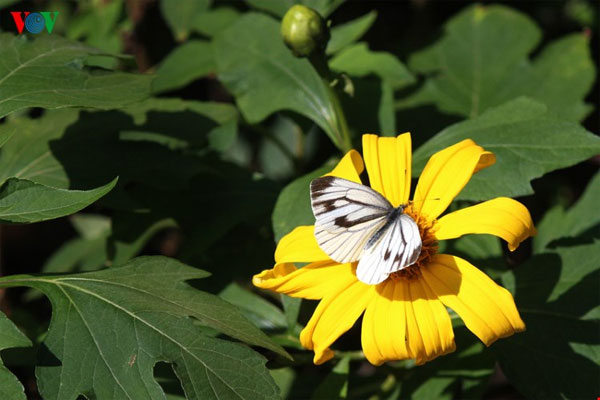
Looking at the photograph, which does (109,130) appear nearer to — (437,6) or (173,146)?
(173,146)

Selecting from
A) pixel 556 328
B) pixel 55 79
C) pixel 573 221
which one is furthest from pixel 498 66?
pixel 55 79

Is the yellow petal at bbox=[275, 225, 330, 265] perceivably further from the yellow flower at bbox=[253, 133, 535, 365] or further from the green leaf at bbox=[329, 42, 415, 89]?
the green leaf at bbox=[329, 42, 415, 89]

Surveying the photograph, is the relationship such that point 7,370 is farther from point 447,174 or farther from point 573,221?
point 573,221

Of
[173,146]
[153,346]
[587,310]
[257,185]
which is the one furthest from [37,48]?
[587,310]

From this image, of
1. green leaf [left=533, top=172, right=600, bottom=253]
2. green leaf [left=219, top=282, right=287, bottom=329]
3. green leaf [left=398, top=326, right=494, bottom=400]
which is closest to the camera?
→ green leaf [left=398, top=326, right=494, bottom=400]

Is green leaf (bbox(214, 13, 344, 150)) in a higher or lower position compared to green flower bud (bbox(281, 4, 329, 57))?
lower

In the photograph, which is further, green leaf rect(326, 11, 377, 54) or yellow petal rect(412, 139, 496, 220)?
green leaf rect(326, 11, 377, 54)

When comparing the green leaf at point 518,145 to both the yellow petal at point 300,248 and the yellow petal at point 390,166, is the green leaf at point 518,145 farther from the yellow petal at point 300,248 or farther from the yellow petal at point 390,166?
the yellow petal at point 300,248

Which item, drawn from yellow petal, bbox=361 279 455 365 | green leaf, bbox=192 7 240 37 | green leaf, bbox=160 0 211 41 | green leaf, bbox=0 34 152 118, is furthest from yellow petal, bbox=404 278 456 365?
green leaf, bbox=160 0 211 41
